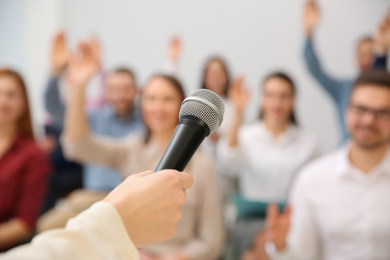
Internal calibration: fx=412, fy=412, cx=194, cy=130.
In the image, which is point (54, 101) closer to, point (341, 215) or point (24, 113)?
point (24, 113)

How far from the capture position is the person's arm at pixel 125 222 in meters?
0.39

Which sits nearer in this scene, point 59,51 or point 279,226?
point 279,226

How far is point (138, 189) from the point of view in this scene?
421mm

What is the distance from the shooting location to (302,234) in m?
1.51

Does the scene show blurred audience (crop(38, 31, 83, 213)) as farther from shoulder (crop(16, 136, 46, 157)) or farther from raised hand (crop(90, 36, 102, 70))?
shoulder (crop(16, 136, 46, 157))

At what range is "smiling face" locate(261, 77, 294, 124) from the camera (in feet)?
7.22

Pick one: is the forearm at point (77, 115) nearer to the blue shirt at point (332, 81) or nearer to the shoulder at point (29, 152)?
the shoulder at point (29, 152)

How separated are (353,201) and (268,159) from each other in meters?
0.67

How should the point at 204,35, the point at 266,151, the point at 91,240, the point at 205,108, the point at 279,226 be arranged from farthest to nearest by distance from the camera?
the point at 204,35 → the point at 266,151 → the point at 279,226 → the point at 205,108 → the point at 91,240

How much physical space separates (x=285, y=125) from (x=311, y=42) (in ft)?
1.91

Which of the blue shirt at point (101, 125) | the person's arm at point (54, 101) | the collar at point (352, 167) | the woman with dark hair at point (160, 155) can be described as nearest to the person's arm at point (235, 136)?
the woman with dark hair at point (160, 155)

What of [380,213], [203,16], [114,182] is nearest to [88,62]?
[114,182]

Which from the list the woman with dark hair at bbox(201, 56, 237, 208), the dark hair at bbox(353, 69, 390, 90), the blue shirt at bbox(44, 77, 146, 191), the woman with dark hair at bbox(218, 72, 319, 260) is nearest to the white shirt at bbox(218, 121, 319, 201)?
the woman with dark hair at bbox(218, 72, 319, 260)

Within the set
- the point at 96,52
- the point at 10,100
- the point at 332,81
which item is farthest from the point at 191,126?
the point at 96,52
